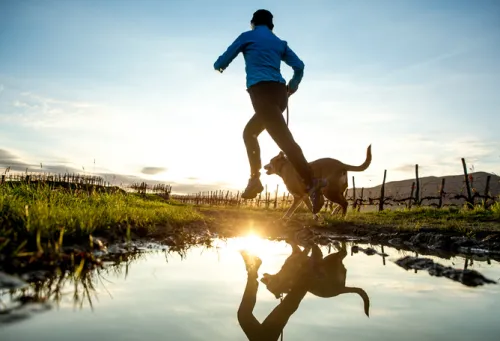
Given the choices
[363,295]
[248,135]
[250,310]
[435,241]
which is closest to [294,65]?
[248,135]

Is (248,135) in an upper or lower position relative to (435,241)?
upper

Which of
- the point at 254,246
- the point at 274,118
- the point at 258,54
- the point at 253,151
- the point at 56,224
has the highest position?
the point at 258,54

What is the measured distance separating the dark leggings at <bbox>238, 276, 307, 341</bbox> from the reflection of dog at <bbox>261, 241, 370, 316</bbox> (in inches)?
3.6

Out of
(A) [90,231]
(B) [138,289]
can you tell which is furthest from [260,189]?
(B) [138,289]

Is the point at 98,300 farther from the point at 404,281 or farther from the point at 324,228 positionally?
the point at 324,228

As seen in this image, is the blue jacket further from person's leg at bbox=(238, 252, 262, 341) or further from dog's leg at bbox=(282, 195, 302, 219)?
dog's leg at bbox=(282, 195, 302, 219)

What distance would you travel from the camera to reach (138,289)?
1.83m

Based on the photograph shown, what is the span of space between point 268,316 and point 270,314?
0.08ft

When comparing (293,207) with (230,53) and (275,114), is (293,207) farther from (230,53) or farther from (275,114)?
(230,53)

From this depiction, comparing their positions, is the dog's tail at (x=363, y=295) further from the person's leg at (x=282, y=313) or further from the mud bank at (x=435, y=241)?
the mud bank at (x=435, y=241)

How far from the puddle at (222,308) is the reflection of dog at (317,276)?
36mm

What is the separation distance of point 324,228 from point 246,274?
12.4 ft

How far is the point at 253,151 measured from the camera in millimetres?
5098

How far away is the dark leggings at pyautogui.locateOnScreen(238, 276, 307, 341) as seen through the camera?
1272 millimetres
